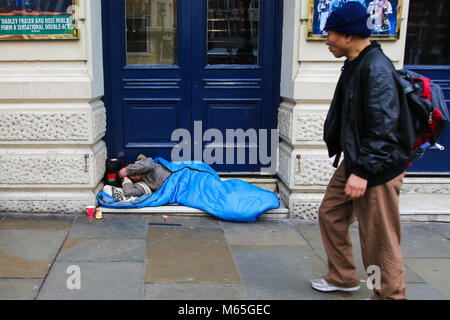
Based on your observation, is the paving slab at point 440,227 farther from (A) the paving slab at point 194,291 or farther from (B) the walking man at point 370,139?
(A) the paving slab at point 194,291

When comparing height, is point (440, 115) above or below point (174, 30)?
below

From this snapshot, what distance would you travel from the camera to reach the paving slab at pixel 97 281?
3328mm

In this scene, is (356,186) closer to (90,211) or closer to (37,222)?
(90,211)

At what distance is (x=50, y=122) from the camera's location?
4922 millimetres

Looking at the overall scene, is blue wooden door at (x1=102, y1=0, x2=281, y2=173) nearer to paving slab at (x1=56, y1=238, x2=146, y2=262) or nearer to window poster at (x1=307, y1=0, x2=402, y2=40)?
window poster at (x1=307, y1=0, x2=402, y2=40)

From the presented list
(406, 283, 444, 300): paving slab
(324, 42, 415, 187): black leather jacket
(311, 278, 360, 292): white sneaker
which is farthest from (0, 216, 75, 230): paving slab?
(406, 283, 444, 300): paving slab

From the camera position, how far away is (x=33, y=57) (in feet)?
16.0

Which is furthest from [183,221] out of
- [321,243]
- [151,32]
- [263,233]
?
[151,32]

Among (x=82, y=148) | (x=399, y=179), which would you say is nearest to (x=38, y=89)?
(x=82, y=148)

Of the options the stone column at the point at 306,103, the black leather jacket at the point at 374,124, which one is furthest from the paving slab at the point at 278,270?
the black leather jacket at the point at 374,124

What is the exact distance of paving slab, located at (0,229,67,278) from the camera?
3.69 meters

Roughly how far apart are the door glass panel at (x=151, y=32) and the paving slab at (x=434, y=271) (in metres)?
3.44
